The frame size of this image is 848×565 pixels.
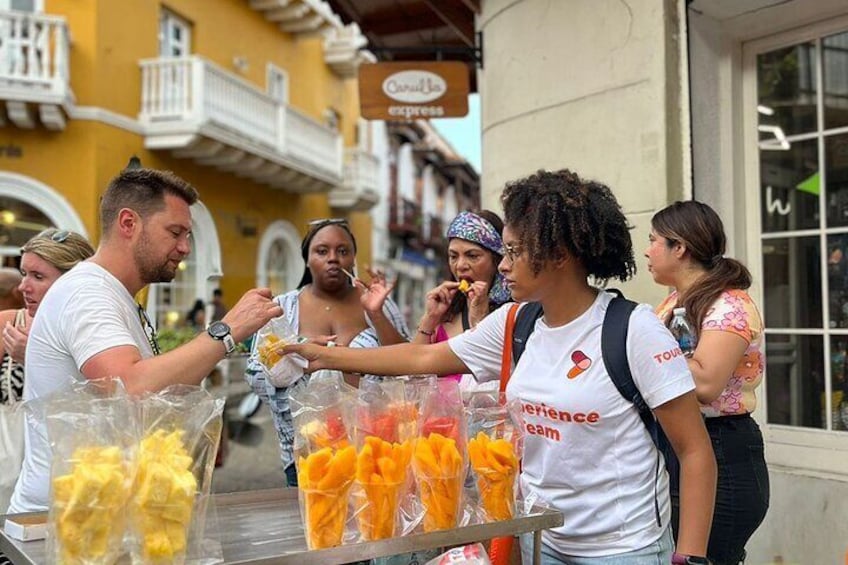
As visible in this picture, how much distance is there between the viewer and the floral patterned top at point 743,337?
2.51 meters

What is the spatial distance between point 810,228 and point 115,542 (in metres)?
3.47

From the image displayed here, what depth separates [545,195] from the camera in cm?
205

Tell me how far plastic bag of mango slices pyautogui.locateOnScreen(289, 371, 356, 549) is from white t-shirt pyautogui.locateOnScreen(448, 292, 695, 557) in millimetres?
550

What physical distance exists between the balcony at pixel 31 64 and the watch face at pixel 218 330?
1094 cm

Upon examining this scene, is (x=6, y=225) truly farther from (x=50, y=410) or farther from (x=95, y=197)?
(x=50, y=410)

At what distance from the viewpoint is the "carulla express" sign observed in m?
5.51

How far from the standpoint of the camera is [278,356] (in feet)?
7.83

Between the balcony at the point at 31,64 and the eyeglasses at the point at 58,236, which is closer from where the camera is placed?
the eyeglasses at the point at 58,236

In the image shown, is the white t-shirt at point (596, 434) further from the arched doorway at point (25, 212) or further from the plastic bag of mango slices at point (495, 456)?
the arched doorway at point (25, 212)

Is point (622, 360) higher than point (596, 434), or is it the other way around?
point (622, 360)

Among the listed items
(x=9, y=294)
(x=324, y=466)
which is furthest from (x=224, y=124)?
(x=324, y=466)

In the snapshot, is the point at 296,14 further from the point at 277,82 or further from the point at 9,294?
the point at 9,294

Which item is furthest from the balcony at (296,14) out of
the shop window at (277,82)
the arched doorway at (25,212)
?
the arched doorway at (25,212)

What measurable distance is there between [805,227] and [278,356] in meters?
2.76
